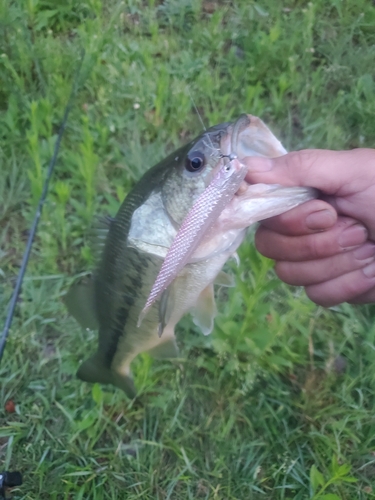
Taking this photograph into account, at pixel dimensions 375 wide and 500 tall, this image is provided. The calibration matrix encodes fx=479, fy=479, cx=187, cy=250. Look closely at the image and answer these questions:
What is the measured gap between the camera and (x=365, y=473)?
194 centimetres

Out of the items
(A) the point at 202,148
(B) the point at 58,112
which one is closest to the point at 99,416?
(A) the point at 202,148

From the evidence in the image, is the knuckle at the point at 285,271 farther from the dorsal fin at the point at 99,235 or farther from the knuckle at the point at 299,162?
the dorsal fin at the point at 99,235

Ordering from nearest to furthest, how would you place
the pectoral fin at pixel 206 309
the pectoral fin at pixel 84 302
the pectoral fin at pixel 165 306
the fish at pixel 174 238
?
the fish at pixel 174 238 → the pectoral fin at pixel 165 306 → the pectoral fin at pixel 206 309 → the pectoral fin at pixel 84 302

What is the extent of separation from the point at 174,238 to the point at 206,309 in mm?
356

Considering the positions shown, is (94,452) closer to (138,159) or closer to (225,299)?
(225,299)

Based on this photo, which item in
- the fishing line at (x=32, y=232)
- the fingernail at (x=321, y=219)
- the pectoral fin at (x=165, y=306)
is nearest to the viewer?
the fingernail at (x=321, y=219)

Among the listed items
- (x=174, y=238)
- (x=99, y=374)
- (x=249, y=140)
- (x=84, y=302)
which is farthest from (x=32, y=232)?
(x=249, y=140)

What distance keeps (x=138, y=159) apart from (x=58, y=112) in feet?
2.02

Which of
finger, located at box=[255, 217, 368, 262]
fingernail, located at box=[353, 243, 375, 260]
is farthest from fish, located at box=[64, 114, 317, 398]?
fingernail, located at box=[353, 243, 375, 260]

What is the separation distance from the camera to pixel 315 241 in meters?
1.31

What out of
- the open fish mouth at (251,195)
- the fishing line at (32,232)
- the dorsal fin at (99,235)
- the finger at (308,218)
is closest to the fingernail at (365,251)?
the finger at (308,218)

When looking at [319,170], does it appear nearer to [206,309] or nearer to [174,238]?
[174,238]

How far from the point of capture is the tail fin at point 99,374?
1712mm

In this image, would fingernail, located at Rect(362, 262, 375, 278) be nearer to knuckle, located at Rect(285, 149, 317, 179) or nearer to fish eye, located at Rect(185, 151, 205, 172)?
knuckle, located at Rect(285, 149, 317, 179)
